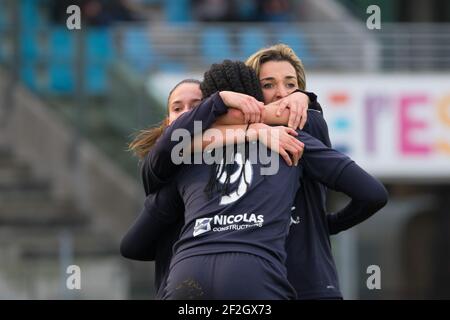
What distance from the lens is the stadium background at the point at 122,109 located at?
48.7ft

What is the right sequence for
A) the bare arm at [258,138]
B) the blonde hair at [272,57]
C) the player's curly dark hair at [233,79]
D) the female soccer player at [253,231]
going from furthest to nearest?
1. the blonde hair at [272,57]
2. the player's curly dark hair at [233,79]
3. the bare arm at [258,138]
4. the female soccer player at [253,231]

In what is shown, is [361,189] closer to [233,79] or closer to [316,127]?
[316,127]

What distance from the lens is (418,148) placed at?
603 inches

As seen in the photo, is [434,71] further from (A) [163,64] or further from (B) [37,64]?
(B) [37,64]

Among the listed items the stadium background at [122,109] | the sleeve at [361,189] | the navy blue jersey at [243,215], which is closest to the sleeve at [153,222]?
the navy blue jersey at [243,215]

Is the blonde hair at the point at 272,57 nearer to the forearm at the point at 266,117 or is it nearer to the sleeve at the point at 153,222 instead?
the forearm at the point at 266,117

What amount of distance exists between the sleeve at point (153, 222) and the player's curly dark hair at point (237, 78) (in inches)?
18.5

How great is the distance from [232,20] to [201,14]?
0.45 m

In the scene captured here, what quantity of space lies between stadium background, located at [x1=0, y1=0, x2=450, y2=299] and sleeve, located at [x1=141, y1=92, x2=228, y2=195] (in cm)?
822

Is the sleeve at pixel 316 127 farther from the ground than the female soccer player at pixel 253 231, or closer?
farther from the ground

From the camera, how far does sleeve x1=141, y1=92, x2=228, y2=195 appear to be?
5695 millimetres

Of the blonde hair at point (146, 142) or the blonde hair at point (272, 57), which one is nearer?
the blonde hair at point (272, 57)

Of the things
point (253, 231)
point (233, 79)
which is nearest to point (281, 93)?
point (233, 79)

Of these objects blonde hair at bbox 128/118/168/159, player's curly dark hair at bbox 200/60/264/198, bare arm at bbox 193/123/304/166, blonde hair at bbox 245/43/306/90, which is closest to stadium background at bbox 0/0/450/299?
blonde hair at bbox 128/118/168/159
